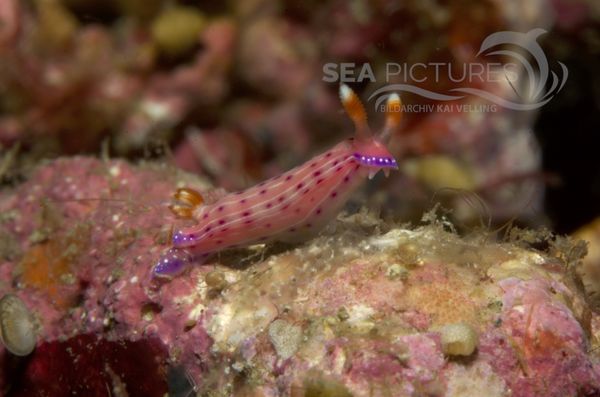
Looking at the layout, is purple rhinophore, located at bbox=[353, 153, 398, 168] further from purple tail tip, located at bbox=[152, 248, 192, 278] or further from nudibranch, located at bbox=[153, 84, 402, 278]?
purple tail tip, located at bbox=[152, 248, 192, 278]

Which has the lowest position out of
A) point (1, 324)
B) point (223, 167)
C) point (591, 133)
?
point (223, 167)

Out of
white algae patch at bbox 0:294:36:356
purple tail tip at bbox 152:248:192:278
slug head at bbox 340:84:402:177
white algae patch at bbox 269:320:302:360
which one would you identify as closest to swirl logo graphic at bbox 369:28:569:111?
slug head at bbox 340:84:402:177

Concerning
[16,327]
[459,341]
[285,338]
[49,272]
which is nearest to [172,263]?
[285,338]

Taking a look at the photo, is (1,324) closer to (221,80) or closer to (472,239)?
(472,239)

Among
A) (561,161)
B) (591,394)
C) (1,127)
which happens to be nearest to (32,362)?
(591,394)

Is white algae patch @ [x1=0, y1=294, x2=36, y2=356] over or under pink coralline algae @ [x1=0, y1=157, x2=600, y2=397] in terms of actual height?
under

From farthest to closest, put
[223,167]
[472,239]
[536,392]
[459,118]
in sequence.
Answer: [223,167]
[459,118]
[472,239]
[536,392]

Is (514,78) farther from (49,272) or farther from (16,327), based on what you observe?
(16,327)
